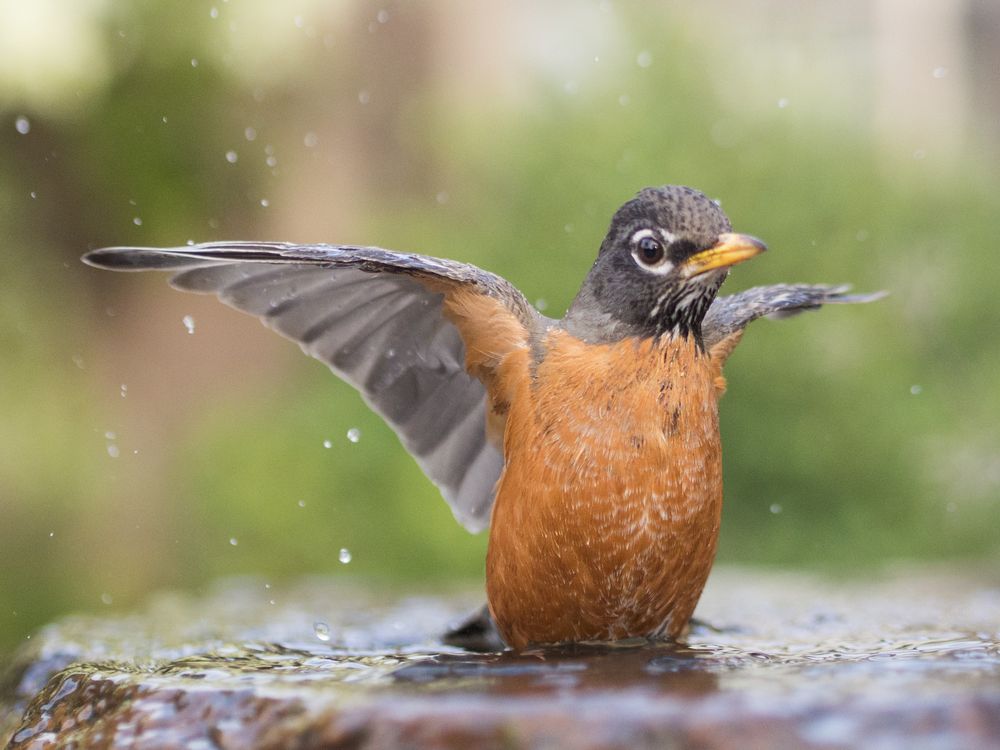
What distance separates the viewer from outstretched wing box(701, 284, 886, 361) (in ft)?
12.6

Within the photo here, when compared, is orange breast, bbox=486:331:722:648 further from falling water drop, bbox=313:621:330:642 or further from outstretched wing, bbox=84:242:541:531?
falling water drop, bbox=313:621:330:642

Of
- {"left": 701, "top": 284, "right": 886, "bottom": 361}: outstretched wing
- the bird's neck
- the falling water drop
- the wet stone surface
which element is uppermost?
{"left": 701, "top": 284, "right": 886, "bottom": 361}: outstretched wing

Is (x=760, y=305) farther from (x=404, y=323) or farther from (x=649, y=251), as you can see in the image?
(x=404, y=323)

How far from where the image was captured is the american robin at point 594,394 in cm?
316

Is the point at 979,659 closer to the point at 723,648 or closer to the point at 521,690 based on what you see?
the point at 723,648

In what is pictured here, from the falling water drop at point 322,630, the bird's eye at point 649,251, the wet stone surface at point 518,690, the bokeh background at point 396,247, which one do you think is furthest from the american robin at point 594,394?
the bokeh background at point 396,247

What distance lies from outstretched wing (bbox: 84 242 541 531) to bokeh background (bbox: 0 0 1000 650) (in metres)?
3.61

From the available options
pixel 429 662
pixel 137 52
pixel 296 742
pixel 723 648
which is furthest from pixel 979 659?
pixel 137 52

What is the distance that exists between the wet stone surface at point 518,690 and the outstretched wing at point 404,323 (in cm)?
63

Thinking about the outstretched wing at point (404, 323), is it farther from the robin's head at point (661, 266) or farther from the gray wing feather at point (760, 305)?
the gray wing feather at point (760, 305)

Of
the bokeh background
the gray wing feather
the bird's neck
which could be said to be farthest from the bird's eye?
the bokeh background

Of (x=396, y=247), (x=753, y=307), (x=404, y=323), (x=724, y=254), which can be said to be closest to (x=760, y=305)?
(x=753, y=307)

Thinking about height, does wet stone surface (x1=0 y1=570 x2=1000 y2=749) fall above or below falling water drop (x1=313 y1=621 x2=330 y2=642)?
above

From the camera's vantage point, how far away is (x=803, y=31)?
14.7 metres
